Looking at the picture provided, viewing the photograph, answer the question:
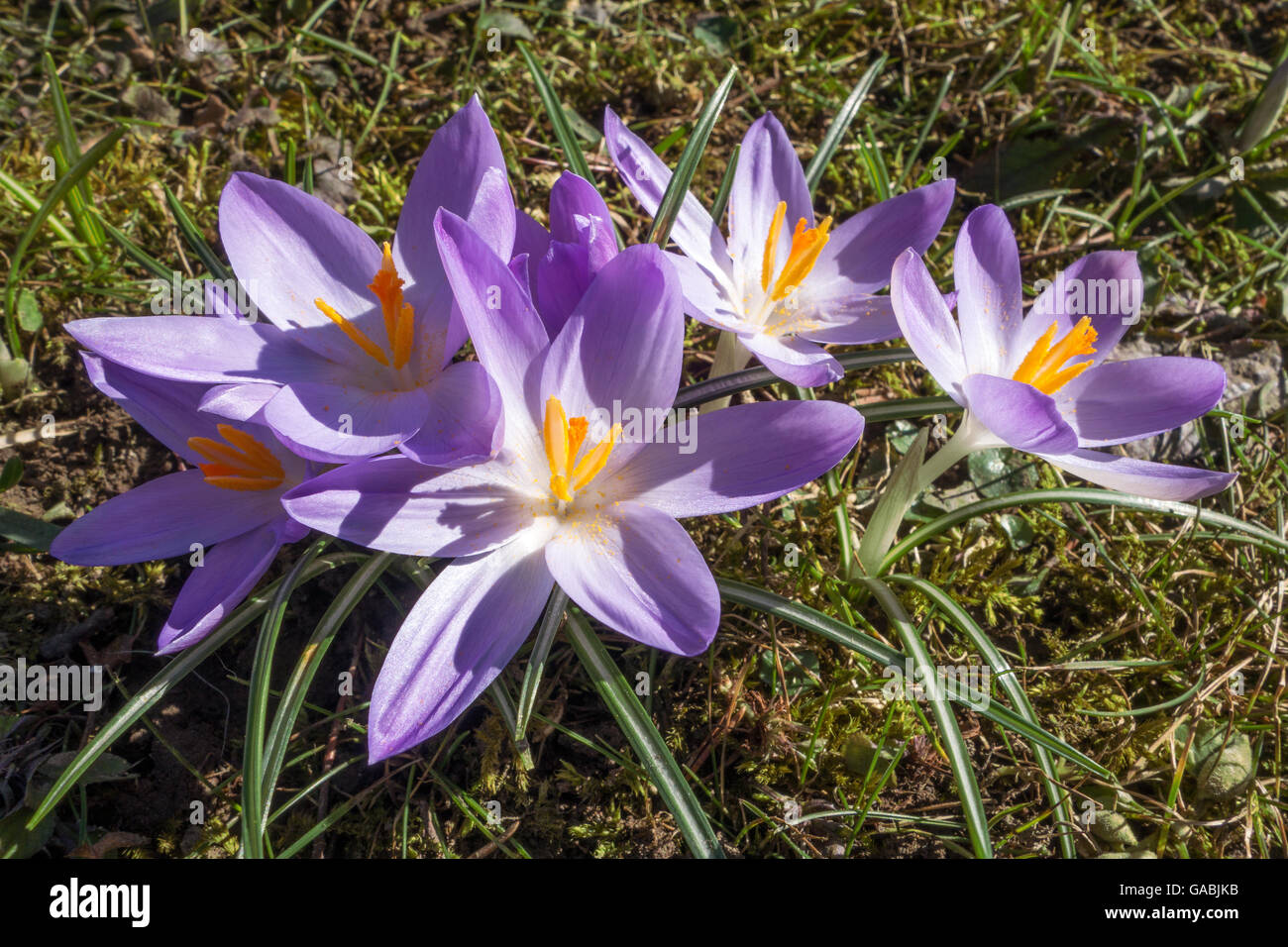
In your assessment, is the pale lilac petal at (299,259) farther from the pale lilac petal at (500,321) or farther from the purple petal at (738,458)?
the purple petal at (738,458)

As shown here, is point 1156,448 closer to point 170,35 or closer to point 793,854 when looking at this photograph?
point 793,854

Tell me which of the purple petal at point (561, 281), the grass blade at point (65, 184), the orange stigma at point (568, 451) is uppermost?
the grass blade at point (65, 184)

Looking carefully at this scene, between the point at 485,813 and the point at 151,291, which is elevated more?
the point at 151,291

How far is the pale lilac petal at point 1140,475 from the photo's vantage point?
1384mm

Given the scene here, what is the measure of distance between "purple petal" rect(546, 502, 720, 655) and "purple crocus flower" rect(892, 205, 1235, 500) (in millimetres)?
517

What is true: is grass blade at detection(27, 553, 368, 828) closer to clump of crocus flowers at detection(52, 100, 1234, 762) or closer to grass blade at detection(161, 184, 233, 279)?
clump of crocus flowers at detection(52, 100, 1234, 762)

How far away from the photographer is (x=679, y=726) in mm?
1756

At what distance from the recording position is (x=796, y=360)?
1484 millimetres

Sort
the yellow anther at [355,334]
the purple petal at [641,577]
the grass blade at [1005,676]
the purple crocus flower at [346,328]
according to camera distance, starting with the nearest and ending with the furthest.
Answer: the purple petal at [641,577], the purple crocus flower at [346,328], the yellow anther at [355,334], the grass blade at [1005,676]

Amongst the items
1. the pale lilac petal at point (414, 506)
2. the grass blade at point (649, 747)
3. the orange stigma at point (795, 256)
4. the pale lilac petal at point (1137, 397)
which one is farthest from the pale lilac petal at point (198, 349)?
the pale lilac petal at point (1137, 397)

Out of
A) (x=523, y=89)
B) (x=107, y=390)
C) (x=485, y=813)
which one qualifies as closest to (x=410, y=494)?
(x=107, y=390)

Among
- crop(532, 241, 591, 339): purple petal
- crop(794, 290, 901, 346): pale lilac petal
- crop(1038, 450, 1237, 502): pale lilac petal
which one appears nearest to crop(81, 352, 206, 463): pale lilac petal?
crop(532, 241, 591, 339): purple petal

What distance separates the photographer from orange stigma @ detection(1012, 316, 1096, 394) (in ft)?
4.85

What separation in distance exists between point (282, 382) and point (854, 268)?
3.50ft
